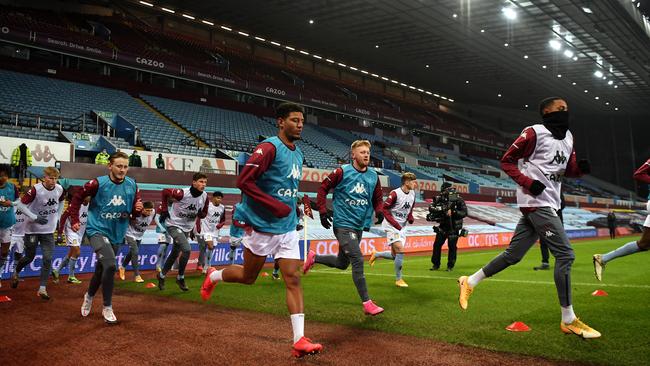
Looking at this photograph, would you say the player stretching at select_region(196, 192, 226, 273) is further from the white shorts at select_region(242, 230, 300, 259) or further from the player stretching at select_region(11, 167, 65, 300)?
the white shorts at select_region(242, 230, 300, 259)

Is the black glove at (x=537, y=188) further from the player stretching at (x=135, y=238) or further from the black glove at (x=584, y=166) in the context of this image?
the player stretching at (x=135, y=238)

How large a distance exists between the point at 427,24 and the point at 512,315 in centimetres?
2842

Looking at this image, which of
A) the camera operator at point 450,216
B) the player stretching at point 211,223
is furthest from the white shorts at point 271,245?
the camera operator at point 450,216

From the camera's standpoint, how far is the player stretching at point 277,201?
4543mm

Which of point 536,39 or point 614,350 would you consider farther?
point 536,39

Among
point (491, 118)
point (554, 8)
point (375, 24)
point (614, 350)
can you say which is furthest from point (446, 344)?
point (491, 118)

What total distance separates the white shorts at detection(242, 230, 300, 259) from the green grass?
1.74 meters

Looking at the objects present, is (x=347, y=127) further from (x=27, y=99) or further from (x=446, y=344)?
(x=446, y=344)

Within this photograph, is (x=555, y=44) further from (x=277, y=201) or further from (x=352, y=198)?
(x=277, y=201)

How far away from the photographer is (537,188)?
480 cm

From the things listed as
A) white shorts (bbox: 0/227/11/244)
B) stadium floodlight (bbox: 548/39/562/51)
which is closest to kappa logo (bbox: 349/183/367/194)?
white shorts (bbox: 0/227/11/244)

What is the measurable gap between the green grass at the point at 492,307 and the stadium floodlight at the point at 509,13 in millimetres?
20508

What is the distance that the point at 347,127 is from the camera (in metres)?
44.4

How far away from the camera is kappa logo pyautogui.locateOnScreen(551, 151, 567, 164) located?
514cm
